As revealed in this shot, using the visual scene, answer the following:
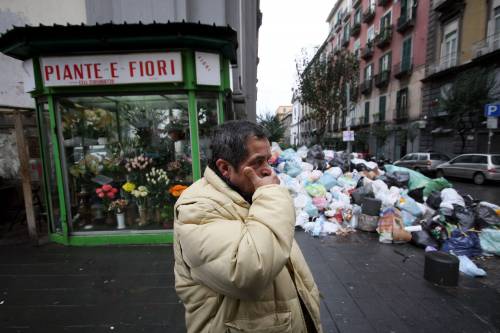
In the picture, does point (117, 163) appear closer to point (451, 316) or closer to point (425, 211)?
point (451, 316)

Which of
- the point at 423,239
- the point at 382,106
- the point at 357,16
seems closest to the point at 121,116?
the point at 423,239

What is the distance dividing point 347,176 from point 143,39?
19.3 feet

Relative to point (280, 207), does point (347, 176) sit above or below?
below

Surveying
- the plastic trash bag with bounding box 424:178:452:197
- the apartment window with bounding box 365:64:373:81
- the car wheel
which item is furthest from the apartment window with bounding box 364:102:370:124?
the plastic trash bag with bounding box 424:178:452:197

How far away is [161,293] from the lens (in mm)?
3020

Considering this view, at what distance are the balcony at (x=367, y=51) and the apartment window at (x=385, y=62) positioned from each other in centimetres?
174

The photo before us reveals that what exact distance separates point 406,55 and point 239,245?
89.8 feet

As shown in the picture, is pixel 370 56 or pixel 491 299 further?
pixel 370 56

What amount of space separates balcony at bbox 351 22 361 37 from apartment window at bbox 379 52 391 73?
243 inches

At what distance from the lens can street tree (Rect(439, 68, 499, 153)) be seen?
1417 centimetres

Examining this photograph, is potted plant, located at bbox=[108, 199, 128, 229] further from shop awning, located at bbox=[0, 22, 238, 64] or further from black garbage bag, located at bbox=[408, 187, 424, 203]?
black garbage bag, located at bbox=[408, 187, 424, 203]

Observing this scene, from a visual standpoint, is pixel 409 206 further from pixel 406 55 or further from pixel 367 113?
pixel 367 113

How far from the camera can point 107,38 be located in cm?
378

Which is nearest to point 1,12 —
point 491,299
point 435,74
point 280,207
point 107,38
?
point 107,38
